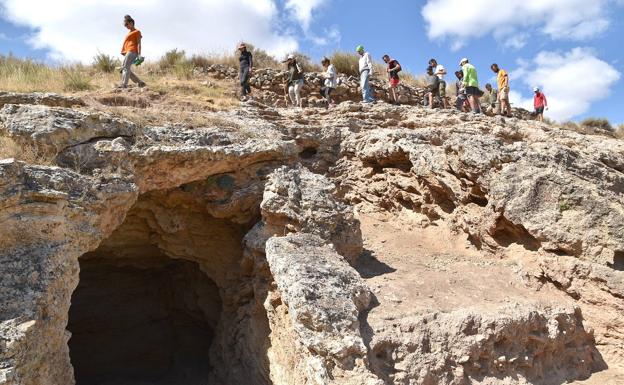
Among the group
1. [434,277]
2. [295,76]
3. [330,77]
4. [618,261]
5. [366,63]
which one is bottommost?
[434,277]

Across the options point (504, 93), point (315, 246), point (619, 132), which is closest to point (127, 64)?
point (315, 246)

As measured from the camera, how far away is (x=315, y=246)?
5.39 meters

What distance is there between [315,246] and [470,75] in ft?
24.2

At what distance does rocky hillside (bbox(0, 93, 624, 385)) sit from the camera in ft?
13.9

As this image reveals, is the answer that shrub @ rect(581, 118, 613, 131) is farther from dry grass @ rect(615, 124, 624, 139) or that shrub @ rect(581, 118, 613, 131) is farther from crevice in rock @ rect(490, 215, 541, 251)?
crevice in rock @ rect(490, 215, 541, 251)

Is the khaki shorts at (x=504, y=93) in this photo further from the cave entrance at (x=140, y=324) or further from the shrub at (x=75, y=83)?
the shrub at (x=75, y=83)

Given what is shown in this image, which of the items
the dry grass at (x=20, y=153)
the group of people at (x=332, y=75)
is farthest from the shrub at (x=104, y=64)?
the dry grass at (x=20, y=153)

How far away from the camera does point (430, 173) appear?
7.42 metres

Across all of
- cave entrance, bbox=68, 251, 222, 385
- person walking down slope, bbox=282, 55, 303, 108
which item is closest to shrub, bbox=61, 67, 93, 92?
cave entrance, bbox=68, 251, 222, 385

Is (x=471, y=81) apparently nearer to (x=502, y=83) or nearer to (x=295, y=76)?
(x=502, y=83)

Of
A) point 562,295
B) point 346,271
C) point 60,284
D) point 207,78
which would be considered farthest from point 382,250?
point 207,78

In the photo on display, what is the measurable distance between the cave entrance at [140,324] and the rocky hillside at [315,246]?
0.06 meters

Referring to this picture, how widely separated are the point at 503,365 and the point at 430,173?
10.7 feet

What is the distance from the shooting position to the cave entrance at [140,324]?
8594 mm
